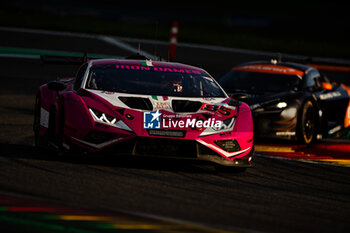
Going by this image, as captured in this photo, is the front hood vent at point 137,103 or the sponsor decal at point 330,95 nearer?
the front hood vent at point 137,103

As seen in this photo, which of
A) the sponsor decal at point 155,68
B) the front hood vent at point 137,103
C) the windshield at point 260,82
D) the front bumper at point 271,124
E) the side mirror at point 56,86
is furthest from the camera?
the windshield at point 260,82

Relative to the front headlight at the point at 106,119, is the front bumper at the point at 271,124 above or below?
below

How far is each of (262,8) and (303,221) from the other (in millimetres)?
43133

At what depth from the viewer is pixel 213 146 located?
8328 mm

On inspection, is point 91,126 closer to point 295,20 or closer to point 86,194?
point 86,194

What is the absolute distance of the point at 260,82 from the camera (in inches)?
497

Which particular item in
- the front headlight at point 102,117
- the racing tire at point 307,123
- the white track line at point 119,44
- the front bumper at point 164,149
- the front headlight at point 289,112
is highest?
the front headlight at point 102,117

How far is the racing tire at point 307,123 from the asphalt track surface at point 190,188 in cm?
176

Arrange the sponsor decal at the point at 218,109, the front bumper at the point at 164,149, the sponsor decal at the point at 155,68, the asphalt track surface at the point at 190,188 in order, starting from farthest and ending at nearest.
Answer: the sponsor decal at the point at 155,68, the sponsor decal at the point at 218,109, the front bumper at the point at 164,149, the asphalt track surface at the point at 190,188

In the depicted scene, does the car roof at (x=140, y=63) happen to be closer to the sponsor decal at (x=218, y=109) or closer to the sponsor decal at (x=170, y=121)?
the sponsor decal at (x=218, y=109)

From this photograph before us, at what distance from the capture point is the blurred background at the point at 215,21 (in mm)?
27609

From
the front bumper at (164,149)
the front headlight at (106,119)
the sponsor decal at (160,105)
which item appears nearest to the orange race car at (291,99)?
the sponsor decal at (160,105)

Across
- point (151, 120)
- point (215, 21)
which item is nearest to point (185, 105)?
point (151, 120)

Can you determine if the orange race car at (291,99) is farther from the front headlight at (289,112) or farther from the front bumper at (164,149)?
the front bumper at (164,149)
